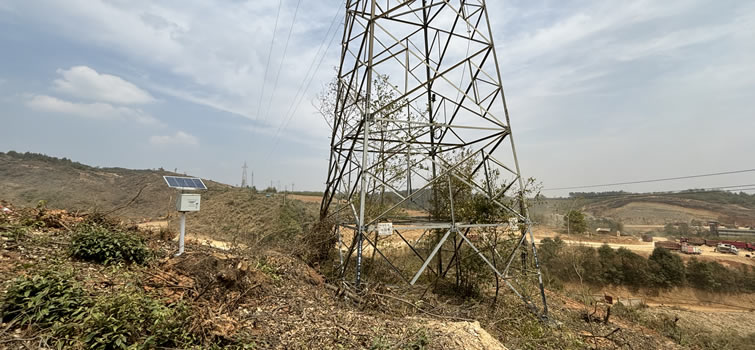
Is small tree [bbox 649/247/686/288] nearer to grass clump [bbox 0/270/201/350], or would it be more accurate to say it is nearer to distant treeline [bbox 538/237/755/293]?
distant treeline [bbox 538/237/755/293]

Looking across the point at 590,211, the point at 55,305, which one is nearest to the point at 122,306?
the point at 55,305

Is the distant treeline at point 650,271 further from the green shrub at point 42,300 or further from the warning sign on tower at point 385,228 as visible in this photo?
the green shrub at point 42,300

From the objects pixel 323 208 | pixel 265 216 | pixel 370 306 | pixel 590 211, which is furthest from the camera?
pixel 590 211

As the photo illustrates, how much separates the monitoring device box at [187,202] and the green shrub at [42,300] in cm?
212

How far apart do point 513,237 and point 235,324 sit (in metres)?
6.69

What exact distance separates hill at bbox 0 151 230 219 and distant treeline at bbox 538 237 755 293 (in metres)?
27.4

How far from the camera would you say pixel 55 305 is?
3.38m

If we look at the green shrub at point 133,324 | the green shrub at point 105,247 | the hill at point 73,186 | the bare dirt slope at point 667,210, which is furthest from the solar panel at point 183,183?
the bare dirt slope at point 667,210

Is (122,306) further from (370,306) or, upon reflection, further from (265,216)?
(265,216)

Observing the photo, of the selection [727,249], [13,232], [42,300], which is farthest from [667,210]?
[13,232]

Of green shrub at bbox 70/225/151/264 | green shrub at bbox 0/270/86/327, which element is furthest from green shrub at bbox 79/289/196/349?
green shrub at bbox 70/225/151/264

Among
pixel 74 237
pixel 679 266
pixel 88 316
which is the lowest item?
pixel 679 266

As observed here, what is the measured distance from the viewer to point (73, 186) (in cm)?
2722

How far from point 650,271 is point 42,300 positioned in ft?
95.4
